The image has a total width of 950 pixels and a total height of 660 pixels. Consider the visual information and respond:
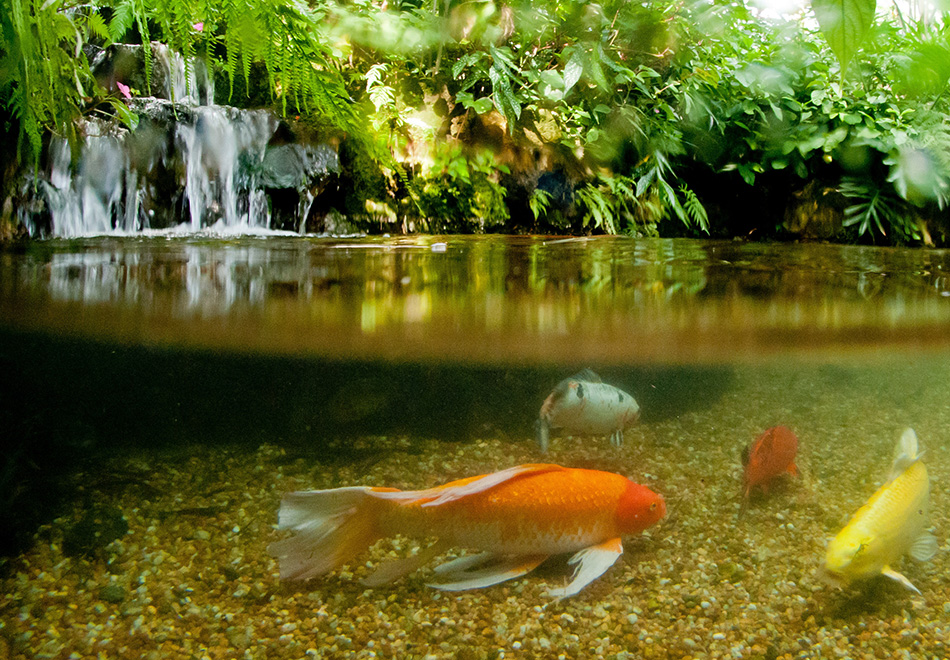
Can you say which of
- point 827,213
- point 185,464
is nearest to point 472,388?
point 185,464

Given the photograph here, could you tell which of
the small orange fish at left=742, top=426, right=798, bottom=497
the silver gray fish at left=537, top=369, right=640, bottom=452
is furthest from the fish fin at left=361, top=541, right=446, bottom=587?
the small orange fish at left=742, top=426, right=798, bottom=497

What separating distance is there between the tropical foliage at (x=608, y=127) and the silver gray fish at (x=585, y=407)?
4.36m

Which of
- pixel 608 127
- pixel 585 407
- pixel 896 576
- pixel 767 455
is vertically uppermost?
pixel 608 127

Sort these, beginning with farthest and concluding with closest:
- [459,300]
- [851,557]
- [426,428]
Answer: [426,428] < [459,300] < [851,557]

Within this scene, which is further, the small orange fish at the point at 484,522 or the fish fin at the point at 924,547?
the fish fin at the point at 924,547

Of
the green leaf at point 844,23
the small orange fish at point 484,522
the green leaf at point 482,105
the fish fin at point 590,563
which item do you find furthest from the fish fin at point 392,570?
the green leaf at point 482,105

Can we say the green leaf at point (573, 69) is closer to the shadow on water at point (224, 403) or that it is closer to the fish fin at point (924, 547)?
the shadow on water at point (224, 403)

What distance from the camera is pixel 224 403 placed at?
16.2 ft

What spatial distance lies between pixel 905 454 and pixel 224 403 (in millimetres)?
4539

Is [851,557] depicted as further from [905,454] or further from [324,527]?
[324,527]

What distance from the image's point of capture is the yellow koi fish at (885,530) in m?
2.33

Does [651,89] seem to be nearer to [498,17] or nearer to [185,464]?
[498,17]

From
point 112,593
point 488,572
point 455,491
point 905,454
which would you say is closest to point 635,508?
point 488,572

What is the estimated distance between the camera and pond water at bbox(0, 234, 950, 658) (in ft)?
7.14
